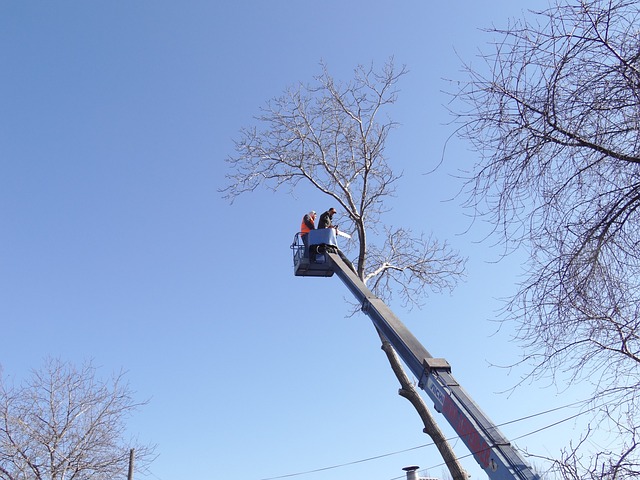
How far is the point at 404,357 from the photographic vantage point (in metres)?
9.22

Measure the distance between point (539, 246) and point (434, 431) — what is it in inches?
317

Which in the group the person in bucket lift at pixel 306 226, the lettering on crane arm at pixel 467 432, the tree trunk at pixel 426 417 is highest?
the person in bucket lift at pixel 306 226

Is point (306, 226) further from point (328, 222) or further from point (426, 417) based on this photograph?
point (426, 417)

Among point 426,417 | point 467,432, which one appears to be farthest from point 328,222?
point 467,432

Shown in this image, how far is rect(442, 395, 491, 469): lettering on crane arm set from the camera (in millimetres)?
6918

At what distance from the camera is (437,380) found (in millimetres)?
8188

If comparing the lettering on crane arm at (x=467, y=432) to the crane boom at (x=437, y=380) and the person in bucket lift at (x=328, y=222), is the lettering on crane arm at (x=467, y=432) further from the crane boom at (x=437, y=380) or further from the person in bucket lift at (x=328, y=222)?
the person in bucket lift at (x=328, y=222)

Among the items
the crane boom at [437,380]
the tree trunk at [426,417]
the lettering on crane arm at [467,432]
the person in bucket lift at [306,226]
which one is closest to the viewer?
the crane boom at [437,380]

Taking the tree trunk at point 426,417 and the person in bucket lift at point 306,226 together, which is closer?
the tree trunk at point 426,417

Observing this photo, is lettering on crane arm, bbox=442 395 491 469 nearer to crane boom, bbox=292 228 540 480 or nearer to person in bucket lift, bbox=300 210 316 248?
crane boom, bbox=292 228 540 480

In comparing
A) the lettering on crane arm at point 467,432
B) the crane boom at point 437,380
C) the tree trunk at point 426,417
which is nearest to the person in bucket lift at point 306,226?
the crane boom at point 437,380

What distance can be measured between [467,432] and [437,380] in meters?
1.01

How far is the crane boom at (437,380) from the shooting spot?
6.70m

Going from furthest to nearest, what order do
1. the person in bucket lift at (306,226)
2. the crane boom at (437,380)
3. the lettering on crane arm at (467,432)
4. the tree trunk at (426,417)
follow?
the person in bucket lift at (306,226) < the tree trunk at (426,417) < the lettering on crane arm at (467,432) < the crane boom at (437,380)
